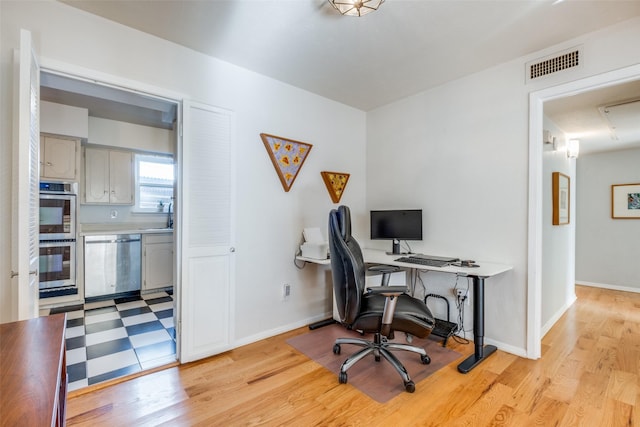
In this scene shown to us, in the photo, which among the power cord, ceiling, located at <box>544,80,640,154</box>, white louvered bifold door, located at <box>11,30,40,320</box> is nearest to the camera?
white louvered bifold door, located at <box>11,30,40,320</box>

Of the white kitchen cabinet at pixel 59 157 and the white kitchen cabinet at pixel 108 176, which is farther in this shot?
the white kitchen cabinet at pixel 108 176

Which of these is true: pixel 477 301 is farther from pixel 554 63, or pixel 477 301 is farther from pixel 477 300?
pixel 554 63

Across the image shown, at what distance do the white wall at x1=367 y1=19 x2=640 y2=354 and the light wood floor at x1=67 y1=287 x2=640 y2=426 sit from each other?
0.47 metres

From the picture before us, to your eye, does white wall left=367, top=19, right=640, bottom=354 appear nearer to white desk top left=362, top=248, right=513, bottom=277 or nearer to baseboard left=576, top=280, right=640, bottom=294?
white desk top left=362, top=248, right=513, bottom=277

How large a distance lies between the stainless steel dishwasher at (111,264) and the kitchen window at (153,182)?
742 mm

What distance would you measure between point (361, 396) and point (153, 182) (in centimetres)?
428

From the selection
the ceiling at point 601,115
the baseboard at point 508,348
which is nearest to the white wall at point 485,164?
the baseboard at point 508,348

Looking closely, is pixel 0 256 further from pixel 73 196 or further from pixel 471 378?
pixel 471 378

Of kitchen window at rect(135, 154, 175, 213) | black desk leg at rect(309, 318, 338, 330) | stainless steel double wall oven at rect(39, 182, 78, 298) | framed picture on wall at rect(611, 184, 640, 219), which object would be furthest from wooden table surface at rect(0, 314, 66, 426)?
framed picture on wall at rect(611, 184, 640, 219)

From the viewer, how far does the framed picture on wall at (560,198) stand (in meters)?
3.02

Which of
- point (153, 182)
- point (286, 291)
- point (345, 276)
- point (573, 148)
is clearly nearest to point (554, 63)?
point (573, 148)

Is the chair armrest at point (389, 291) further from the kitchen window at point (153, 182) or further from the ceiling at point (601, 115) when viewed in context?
the kitchen window at point (153, 182)

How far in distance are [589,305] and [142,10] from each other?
5440 mm

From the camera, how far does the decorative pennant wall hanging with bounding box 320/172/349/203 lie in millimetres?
3264
